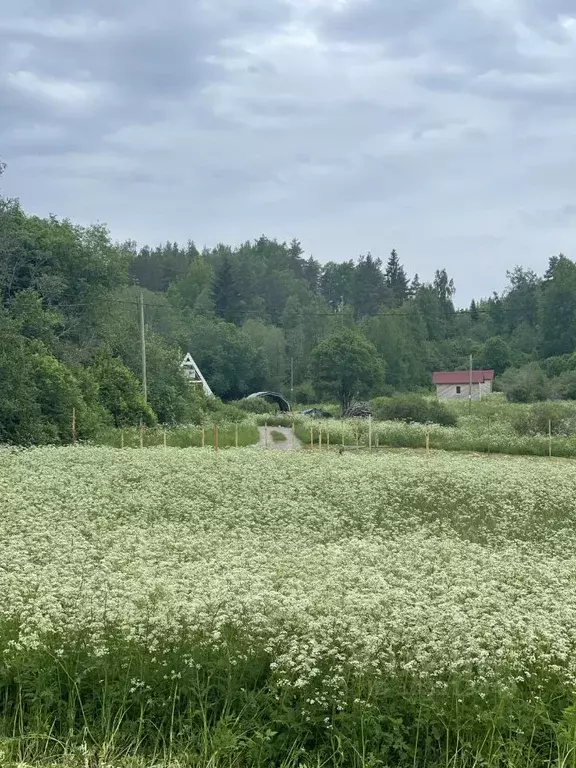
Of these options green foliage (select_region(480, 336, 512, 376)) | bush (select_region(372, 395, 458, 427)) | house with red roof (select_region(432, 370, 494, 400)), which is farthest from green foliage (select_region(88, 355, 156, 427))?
green foliage (select_region(480, 336, 512, 376))

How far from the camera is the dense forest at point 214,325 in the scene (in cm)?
4141

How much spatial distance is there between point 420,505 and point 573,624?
9.84m

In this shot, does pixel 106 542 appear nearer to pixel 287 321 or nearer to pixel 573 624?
pixel 573 624

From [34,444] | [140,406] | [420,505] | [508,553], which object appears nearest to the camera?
[508,553]

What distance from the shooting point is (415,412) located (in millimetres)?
56344

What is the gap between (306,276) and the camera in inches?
6658

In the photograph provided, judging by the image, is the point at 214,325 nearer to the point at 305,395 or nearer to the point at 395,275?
the point at 305,395

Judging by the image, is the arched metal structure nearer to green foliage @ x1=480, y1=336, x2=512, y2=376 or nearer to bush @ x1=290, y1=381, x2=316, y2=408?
bush @ x1=290, y1=381, x2=316, y2=408

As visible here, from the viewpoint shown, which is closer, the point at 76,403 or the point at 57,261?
the point at 76,403

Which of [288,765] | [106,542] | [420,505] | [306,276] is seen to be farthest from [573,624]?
[306,276]

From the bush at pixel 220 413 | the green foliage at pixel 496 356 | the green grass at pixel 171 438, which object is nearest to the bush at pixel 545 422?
the green grass at pixel 171 438

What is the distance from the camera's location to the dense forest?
41.4m

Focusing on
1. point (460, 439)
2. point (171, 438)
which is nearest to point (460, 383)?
point (460, 439)

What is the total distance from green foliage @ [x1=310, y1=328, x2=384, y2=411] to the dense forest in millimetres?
1256
